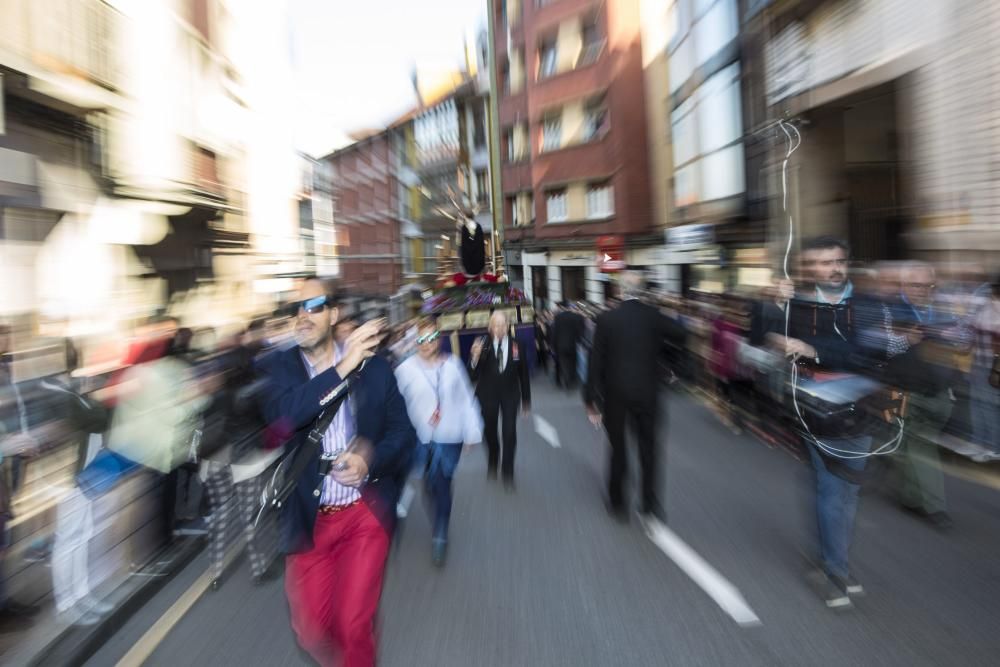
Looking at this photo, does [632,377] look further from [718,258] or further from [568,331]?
[718,258]

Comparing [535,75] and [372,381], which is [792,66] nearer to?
[372,381]

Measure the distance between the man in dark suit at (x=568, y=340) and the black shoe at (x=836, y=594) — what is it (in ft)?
25.9

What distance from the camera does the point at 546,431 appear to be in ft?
28.4

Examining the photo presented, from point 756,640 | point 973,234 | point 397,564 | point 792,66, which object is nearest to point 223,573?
point 397,564

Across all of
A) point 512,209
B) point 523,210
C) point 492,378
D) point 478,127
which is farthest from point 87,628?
point 478,127

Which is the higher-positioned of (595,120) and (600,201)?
(595,120)

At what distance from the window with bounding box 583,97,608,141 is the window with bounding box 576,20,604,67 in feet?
5.27

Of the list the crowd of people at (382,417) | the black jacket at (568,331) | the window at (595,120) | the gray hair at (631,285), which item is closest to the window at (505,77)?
the window at (595,120)

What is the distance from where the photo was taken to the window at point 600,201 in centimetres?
2564

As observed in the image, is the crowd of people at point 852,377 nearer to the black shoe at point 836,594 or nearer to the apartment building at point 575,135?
the black shoe at point 836,594

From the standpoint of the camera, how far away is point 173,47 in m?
12.3

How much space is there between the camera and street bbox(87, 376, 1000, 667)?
10.7ft

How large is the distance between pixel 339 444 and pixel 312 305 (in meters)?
0.59

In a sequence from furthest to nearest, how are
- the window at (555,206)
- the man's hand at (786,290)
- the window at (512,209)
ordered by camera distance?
the window at (512,209) → the window at (555,206) → the man's hand at (786,290)
